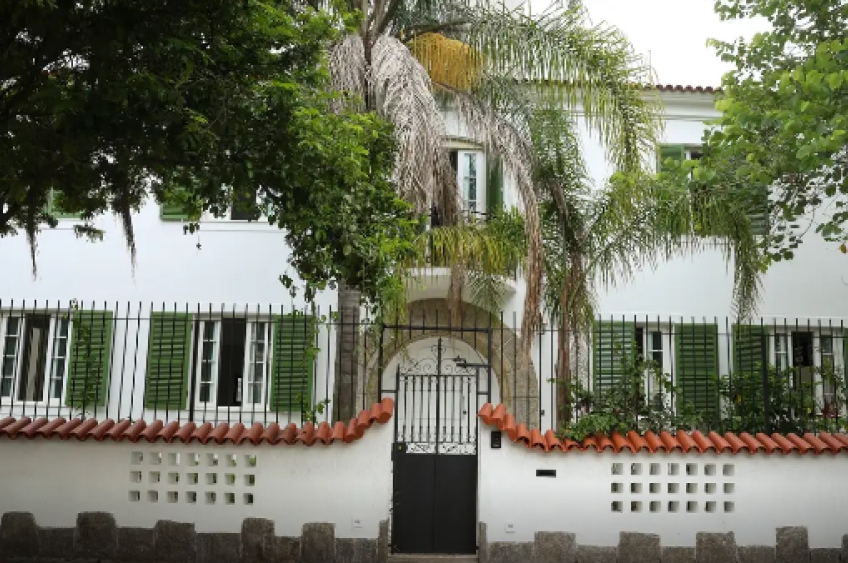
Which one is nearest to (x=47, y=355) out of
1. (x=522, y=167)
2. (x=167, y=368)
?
(x=167, y=368)

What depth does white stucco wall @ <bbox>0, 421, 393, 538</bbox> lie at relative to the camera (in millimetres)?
9109

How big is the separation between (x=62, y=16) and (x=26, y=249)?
8.91 meters

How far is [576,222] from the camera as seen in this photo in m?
11.4

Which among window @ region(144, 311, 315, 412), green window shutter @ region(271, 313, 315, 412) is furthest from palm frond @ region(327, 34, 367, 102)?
window @ region(144, 311, 315, 412)

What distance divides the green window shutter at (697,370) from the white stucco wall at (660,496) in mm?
3221

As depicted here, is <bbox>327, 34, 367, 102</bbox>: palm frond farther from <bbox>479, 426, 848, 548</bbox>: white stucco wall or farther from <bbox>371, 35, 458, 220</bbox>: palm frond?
<bbox>479, 426, 848, 548</bbox>: white stucco wall

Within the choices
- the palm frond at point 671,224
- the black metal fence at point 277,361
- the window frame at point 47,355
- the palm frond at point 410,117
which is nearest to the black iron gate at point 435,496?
the palm frond at point 410,117

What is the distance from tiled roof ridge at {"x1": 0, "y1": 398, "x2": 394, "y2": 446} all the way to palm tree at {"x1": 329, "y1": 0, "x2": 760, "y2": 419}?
1375mm

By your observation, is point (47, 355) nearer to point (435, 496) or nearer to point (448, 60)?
point (435, 496)

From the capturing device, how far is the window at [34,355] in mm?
13977

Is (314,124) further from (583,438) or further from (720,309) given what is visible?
(720,309)

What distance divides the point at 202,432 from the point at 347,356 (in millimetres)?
2348

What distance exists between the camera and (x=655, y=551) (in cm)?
909

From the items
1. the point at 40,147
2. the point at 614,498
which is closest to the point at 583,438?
the point at 614,498
